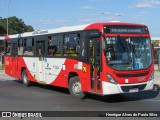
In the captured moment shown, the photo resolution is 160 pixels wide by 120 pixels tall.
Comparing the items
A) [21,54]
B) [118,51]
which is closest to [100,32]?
[118,51]

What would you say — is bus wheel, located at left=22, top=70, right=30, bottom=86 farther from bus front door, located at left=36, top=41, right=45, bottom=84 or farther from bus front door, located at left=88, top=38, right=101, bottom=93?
bus front door, located at left=88, top=38, right=101, bottom=93

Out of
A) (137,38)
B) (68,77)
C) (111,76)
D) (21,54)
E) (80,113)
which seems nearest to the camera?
(80,113)

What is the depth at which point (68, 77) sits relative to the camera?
14094 millimetres

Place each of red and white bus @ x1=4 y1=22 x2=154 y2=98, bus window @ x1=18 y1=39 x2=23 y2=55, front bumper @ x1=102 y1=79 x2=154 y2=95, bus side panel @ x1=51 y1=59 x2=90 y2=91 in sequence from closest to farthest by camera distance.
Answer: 1. front bumper @ x1=102 y1=79 x2=154 y2=95
2. red and white bus @ x1=4 y1=22 x2=154 y2=98
3. bus side panel @ x1=51 y1=59 x2=90 y2=91
4. bus window @ x1=18 y1=39 x2=23 y2=55

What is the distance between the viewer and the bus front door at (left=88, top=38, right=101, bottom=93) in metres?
12.1

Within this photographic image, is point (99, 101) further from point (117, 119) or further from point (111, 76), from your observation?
point (117, 119)

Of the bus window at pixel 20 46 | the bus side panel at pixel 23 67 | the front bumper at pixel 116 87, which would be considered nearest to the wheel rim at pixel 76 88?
the front bumper at pixel 116 87

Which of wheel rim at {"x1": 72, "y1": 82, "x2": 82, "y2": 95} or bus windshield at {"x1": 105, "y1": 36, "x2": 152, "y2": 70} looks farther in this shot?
wheel rim at {"x1": 72, "y1": 82, "x2": 82, "y2": 95}

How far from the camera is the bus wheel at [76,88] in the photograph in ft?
43.9

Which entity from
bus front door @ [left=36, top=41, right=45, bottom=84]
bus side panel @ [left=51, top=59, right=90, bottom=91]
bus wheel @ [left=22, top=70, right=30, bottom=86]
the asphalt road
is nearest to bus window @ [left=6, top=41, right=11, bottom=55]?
bus wheel @ [left=22, top=70, right=30, bottom=86]

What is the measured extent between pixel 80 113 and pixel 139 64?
10.5 feet

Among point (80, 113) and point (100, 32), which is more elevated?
point (100, 32)

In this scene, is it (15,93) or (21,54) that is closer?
(15,93)

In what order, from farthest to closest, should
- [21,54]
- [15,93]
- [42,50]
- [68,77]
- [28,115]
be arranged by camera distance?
[21,54] → [42,50] → [15,93] → [68,77] → [28,115]
